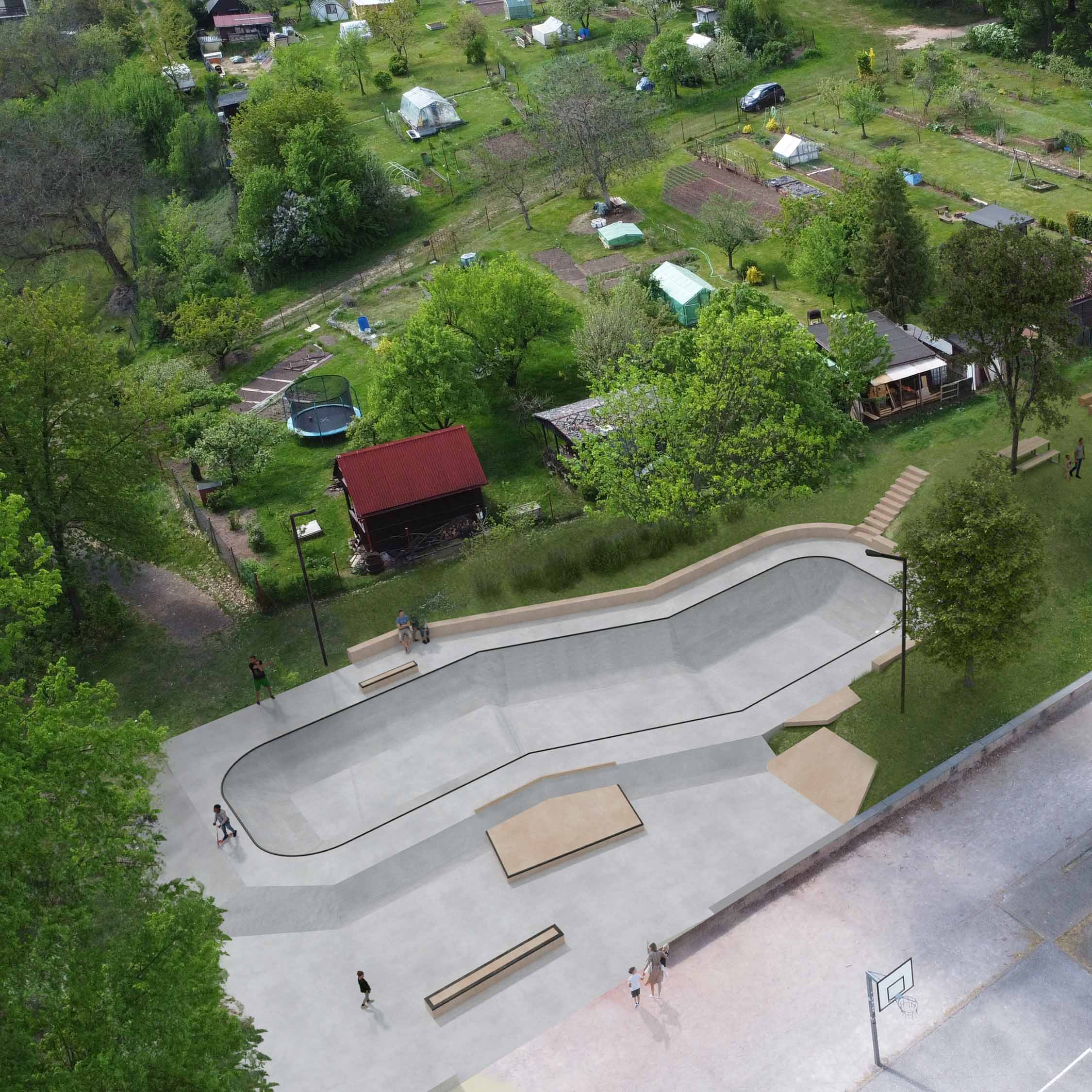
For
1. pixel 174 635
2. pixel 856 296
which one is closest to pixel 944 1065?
pixel 174 635

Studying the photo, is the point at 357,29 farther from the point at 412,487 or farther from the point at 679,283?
the point at 412,487

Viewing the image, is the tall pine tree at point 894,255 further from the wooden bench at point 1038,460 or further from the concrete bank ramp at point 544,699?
the concrete bank ramp at point 544,699

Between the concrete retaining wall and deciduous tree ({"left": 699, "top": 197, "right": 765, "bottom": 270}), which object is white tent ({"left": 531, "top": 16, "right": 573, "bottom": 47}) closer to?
deciduous tree ({"left": 699, "top": 197, "right": 765, "bottom": 270})

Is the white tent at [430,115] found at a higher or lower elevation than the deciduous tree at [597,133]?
lower

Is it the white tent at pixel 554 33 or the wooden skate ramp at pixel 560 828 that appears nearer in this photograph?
the wooden skate ramp at pixel 560 828

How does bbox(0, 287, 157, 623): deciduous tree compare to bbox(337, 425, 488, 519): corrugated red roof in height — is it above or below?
above

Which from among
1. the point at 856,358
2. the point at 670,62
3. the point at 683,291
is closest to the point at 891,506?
the point at 856,358

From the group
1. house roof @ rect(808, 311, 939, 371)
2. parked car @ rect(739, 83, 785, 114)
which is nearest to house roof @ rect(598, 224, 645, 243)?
house roof @ rect(808, 311, 939, 371)

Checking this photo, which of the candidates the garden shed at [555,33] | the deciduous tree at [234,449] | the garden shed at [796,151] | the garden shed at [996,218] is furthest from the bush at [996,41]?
the deciduous tree at [234,449]
